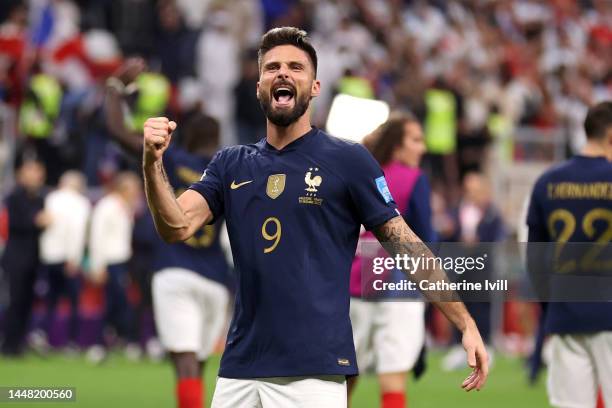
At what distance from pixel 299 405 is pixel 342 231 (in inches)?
28.9

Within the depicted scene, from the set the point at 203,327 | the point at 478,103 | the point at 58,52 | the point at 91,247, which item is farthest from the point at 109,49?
the point at 203,327

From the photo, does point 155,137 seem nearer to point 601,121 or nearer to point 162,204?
point 162,204

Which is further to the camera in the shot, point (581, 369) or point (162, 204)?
point (581, 369)

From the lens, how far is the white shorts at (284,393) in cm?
564

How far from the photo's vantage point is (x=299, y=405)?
564 cm

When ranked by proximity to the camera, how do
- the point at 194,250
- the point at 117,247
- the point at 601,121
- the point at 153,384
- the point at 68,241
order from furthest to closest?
1. the point at 68,241
2. the point at 117,247
3. the point at 153,384
4. the point at 194,250
5. the point at 601,121

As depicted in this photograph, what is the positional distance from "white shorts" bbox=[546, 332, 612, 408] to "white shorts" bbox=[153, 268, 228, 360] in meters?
3.01

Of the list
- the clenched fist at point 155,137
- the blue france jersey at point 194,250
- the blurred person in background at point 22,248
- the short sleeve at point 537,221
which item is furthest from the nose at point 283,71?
the blurred person in background at point 22,248

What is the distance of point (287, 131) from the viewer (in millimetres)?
5867

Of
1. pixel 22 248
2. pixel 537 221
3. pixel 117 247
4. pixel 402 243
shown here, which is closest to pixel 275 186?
pixel 402 243

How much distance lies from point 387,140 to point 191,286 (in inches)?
70.7

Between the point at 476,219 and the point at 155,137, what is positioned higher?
the point at 476,219

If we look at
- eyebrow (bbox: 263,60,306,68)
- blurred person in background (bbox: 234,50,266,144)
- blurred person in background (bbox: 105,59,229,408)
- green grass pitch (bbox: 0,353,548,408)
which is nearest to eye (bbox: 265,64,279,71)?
eyebrow (bbox: 263,60,306,68)

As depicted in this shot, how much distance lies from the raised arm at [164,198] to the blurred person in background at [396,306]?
395 centimetres
